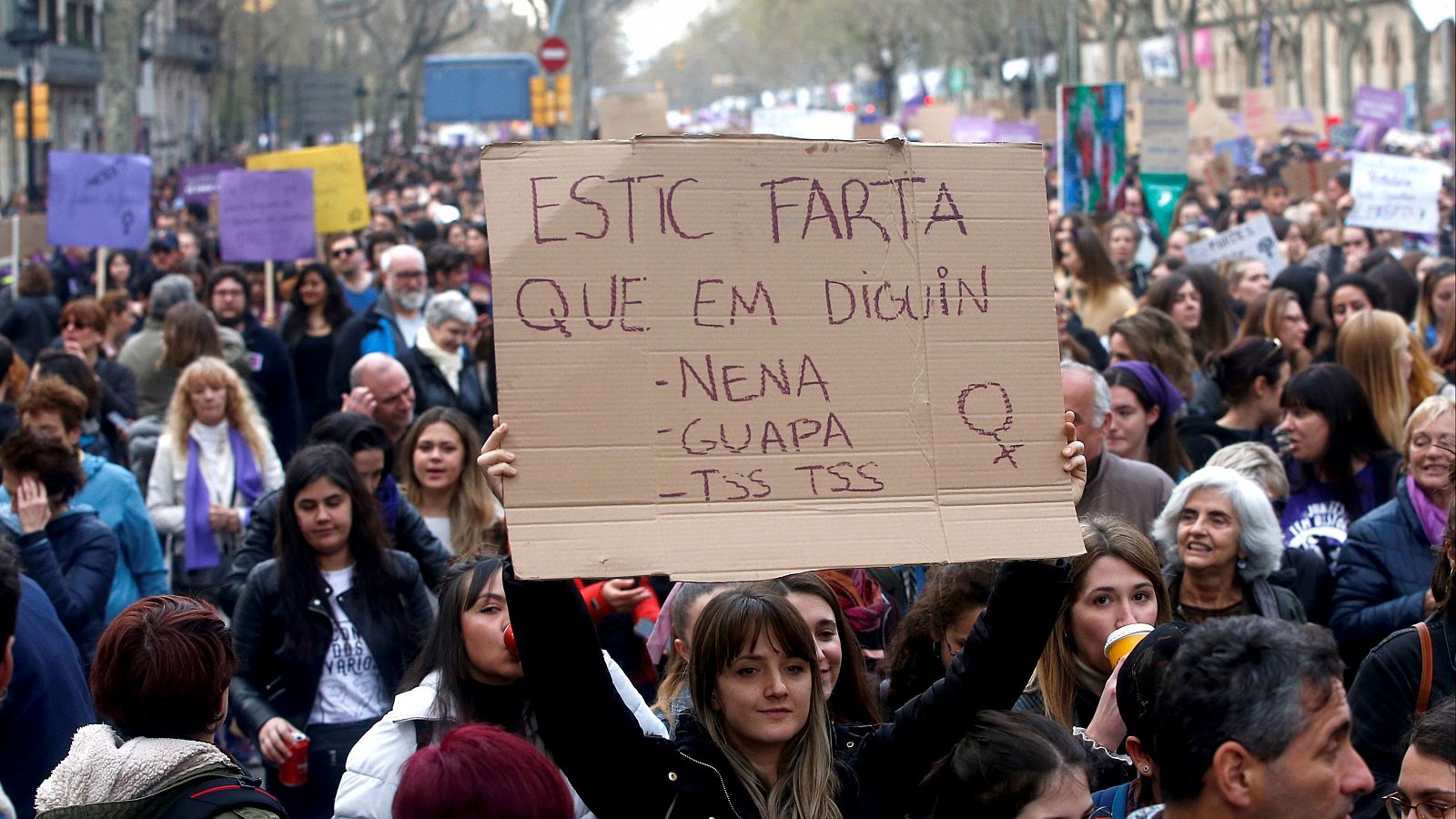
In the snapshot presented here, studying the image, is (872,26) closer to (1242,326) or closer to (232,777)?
(1242,326)

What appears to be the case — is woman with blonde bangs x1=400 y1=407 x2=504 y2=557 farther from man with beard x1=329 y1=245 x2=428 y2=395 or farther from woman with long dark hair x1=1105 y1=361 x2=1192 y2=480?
man with beard x1=329 y1=245 x2=428 y2=395

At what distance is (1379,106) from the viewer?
22.6 metres

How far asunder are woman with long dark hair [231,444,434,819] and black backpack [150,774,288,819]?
1.74 metres

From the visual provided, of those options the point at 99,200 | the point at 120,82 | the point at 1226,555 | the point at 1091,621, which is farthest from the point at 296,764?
the point at 120,82

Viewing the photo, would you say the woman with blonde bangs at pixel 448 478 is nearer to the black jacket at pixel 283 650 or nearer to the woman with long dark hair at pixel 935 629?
the black jacket at pixel 283 650

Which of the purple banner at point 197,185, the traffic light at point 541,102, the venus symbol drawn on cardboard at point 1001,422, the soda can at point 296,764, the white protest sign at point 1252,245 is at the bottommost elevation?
the soda can at point 296,764

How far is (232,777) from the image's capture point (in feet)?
10.2

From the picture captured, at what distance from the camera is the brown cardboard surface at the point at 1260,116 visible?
86.3 ft

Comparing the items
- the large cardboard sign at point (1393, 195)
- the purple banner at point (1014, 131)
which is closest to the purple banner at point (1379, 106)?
the purple banner at point (1014, 131)

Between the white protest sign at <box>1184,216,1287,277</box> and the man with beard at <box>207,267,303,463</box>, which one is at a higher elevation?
the white protest sign at <box>1184,216,1287,277</box>

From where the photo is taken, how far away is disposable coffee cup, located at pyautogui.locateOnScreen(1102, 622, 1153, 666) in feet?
11.9

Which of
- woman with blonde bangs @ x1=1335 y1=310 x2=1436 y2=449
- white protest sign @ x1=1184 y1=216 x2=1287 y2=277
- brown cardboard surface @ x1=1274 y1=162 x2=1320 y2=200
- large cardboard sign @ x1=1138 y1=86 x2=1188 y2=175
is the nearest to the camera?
woman with blonde bangs @ x1=1335 y1=310 x2=1436 y2=449

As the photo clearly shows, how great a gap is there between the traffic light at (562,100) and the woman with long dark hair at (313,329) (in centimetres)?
2203

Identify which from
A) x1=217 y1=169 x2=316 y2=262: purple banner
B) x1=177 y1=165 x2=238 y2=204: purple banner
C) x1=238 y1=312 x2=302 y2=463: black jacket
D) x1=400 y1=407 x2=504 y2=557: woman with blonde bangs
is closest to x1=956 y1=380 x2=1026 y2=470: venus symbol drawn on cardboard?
x1=400 y1=407 x2=504 y2=557: woman with blonde bangs
